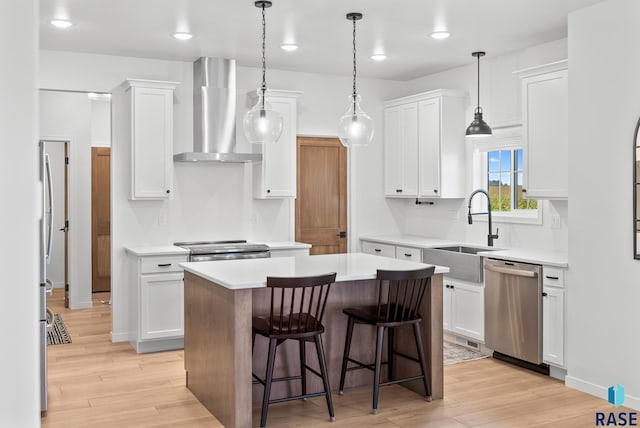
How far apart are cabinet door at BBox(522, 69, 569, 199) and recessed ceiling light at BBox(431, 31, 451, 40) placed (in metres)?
0.73

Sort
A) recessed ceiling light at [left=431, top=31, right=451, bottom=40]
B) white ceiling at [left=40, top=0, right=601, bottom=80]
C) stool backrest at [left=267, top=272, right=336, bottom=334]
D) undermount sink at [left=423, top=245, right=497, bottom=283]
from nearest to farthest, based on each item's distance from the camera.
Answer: stool backrest at [left=267, top=272, right=336, bottom=334]
white ceiling at [left=40, top=0, right=601, bottom=80]
recessed ceiling light at [left=431, top=31, right=451, bottom=40]
undermount sink at [left=423, top=245, right=497, bottom=283]

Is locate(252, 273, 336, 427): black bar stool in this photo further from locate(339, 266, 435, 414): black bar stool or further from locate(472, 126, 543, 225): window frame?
locate(472, 126, 543, 225): window frame

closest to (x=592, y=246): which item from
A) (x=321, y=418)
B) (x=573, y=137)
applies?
(x=573, y=137)

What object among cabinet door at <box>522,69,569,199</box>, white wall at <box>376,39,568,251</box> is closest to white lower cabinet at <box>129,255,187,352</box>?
white wall at <box>376,39,568,251</box>

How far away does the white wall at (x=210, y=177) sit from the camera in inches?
227

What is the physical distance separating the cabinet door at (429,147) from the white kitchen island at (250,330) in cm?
187

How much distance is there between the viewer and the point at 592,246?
4.21m

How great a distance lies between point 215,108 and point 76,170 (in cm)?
256

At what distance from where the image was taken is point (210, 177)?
243 inches

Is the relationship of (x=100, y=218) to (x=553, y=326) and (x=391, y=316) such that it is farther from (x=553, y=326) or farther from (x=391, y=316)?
(x=553, y=326)

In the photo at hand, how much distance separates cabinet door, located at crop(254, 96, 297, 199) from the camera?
239 inches

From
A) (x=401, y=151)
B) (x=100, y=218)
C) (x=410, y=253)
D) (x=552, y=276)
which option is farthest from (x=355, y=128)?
(x=100, y=218)

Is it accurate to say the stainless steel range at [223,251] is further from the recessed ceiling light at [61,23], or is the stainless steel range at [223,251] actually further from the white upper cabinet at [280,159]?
the recessed ceiling light at [61,23]

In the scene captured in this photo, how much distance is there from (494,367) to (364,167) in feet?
9.34
